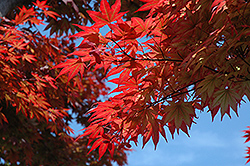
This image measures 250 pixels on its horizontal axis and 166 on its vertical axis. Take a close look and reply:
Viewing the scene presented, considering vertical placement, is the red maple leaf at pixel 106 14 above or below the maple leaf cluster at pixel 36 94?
below

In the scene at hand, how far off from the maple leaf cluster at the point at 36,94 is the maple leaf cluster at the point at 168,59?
282 mm

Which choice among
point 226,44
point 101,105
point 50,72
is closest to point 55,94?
point 50,72

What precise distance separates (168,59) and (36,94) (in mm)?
3356

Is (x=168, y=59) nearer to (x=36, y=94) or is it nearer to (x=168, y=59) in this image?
(x=168, y=59)

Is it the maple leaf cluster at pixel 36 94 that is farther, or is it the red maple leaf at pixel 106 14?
the maple leaf cluster at pixel 36 94

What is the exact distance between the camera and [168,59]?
67.1 inches

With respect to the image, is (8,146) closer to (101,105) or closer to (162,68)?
(101,105)

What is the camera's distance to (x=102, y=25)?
1.55 metres

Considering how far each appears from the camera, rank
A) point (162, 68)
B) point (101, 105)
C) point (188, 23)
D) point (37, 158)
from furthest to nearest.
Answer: point (37, 158) → point (101, 105) → point (162, 68) → point (188, 23)

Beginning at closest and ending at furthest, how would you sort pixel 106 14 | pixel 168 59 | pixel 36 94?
pixel 106 14, pixel 168 59, pixel 36 94

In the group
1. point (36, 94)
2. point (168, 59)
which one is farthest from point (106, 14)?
point (36, 94)

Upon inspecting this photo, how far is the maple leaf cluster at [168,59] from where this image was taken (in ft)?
4.63

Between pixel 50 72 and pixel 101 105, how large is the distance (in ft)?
13.1

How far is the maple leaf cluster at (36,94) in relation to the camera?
3.97 meters
